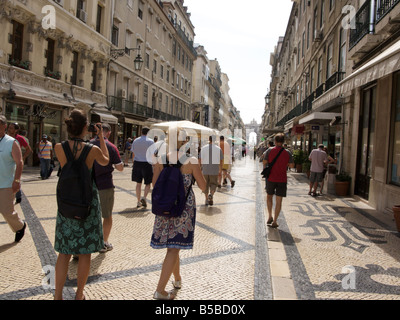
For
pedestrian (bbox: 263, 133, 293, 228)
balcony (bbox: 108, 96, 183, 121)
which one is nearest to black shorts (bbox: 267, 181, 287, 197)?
pedestrian (bbox: 263, 133, 293, 228)

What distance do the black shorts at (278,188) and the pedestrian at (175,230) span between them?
327cm

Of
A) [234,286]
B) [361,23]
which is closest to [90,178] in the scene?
[234,286]

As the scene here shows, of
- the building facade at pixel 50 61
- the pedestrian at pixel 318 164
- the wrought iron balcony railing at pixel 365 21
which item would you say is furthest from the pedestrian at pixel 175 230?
the building facade at pixel 50 61

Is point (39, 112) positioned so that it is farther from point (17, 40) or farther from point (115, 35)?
point (115, 35)

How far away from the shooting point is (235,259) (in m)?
4.35

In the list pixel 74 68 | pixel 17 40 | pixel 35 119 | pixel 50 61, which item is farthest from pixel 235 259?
pixel 74 68

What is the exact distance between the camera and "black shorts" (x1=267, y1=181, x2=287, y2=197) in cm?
610

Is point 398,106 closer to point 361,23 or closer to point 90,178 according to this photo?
point 361,23

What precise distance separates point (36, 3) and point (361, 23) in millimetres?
13805

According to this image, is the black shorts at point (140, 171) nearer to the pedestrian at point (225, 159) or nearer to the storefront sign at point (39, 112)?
the pedestrian at point (225, 159)

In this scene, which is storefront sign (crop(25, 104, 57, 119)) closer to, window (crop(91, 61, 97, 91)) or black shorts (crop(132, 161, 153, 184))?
window (crop(91, 61, 97, 91))

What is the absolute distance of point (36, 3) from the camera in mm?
15031

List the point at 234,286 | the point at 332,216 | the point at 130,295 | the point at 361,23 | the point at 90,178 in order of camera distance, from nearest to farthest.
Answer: the point at 90,178 → the point at 130,295 → the point at 234,286 → the point at 332,216 → the point at 361,23

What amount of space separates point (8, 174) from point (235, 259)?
332 centimetres
